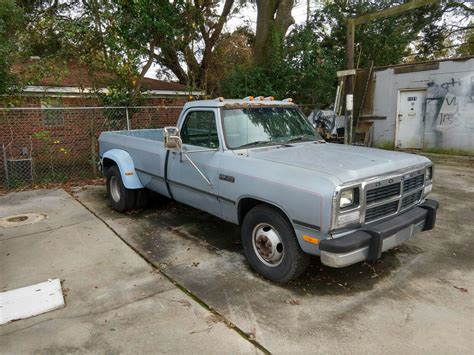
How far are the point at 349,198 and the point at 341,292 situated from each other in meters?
1.04

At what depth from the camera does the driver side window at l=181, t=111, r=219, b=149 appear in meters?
4.50

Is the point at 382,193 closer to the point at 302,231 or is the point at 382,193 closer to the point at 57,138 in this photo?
the point at 302,231

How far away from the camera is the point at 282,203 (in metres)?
3.41

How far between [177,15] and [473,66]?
345 inches

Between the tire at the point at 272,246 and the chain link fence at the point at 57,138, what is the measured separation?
21.2 feet

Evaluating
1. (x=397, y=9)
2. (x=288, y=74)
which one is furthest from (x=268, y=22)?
(x=397, y=9)

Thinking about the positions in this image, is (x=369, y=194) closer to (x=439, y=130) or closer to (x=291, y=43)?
(x=439, y=130)

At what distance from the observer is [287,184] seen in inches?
132

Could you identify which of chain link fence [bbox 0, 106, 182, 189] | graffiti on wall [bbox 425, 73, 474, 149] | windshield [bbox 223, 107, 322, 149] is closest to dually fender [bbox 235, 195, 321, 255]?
windshield [bbox 223, 107, 322, 149]

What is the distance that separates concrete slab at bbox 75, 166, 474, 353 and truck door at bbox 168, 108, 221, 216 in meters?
0.66

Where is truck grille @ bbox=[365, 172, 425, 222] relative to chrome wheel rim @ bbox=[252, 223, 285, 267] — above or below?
above

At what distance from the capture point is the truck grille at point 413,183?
3731 millimetres

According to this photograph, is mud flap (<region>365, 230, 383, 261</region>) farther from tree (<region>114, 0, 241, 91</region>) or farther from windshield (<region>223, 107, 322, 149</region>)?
tree (<region>114, 0, 241, 91</region>)

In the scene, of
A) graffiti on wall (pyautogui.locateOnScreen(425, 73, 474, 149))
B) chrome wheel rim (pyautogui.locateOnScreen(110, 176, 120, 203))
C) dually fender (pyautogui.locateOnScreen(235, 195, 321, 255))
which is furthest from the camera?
graffiti on wall (pyautogui.locateOnScreen(425, 73, 474, 149))
